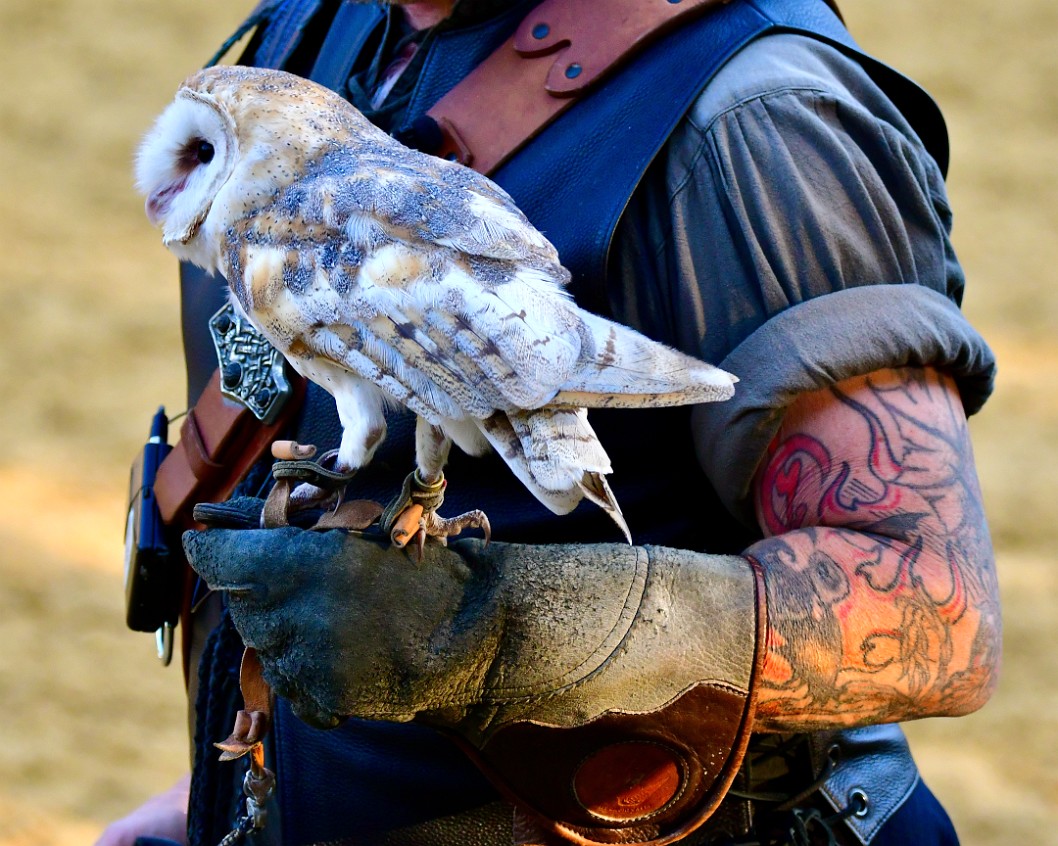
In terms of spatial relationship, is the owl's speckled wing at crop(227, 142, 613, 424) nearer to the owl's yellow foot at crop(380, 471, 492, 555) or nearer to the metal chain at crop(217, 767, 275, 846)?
the owl's yellow foot at crop(380, 471, 492, 555)

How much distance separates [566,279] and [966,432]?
43 cm

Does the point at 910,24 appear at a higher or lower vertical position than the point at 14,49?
lower

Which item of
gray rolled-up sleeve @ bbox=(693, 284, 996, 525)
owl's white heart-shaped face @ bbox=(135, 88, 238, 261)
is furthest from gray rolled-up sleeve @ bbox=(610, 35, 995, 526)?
owl's white heart-shaped face @ bbox=(135, 88, 238, 261)

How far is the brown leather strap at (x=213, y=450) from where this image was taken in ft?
5.03

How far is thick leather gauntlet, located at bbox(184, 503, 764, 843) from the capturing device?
1.19 meters

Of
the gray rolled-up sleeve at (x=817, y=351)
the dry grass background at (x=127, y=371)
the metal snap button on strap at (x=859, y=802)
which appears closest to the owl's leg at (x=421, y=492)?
the gray rolled-up sleeve at (x=817, y=351)

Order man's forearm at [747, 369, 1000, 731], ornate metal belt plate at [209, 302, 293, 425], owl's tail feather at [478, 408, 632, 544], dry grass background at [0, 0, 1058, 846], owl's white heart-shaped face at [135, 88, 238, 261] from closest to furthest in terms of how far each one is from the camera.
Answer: owl's tail feather at [478, 408, 632, 544] < man's forearm at [747, 369, 1000, 731] < owl's white heart-shaped face at [135, 88, 238, 261] < ornate metal belt plate at [209, 302, 293, 425] < dry grass background at [0, 0, 1058, 846]

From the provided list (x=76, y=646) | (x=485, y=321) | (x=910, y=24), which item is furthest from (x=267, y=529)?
(x=910, y=24)

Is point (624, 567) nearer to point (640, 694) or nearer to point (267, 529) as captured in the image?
point (640, 694)

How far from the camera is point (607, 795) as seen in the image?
127 cm

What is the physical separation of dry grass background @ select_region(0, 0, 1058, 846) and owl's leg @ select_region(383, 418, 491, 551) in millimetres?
2655

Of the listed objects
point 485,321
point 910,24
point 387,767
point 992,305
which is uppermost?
point 485,321

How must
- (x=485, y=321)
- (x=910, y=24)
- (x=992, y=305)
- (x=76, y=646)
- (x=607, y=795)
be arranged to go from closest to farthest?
(x=485, y=321)
(x=607, y=795)
(x=76, y=646)
(x=992, y=305)
(x=910, y=24)

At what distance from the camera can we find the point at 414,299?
1.17m
